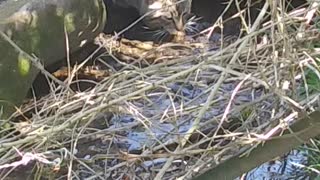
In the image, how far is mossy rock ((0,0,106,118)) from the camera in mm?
3916

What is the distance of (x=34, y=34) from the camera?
418 cm

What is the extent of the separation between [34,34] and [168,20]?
1.30m

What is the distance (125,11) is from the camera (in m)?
5.96

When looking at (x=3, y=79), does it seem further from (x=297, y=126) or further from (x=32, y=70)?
(x=297, y=126)

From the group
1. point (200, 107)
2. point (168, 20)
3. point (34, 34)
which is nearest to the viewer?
point (200, 107)

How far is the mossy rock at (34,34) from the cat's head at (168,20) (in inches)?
20.5

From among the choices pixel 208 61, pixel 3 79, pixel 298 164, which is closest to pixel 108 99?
pixel 208 61

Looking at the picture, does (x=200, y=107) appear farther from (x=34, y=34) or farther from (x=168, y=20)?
(x=168, y=20)

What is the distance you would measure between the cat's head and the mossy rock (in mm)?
522

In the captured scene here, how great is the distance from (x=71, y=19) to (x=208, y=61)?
2287 millimetres

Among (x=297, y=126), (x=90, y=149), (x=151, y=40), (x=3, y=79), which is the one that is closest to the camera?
(x=297, y=126)

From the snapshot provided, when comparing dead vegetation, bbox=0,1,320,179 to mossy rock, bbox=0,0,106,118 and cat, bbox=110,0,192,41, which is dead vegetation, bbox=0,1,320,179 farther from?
cat, bbox=110,0,192,41

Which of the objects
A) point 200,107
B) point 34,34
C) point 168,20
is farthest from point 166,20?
point 200,107

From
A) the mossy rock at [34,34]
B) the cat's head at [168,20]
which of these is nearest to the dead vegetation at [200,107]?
the mossy rock at [34,34]
